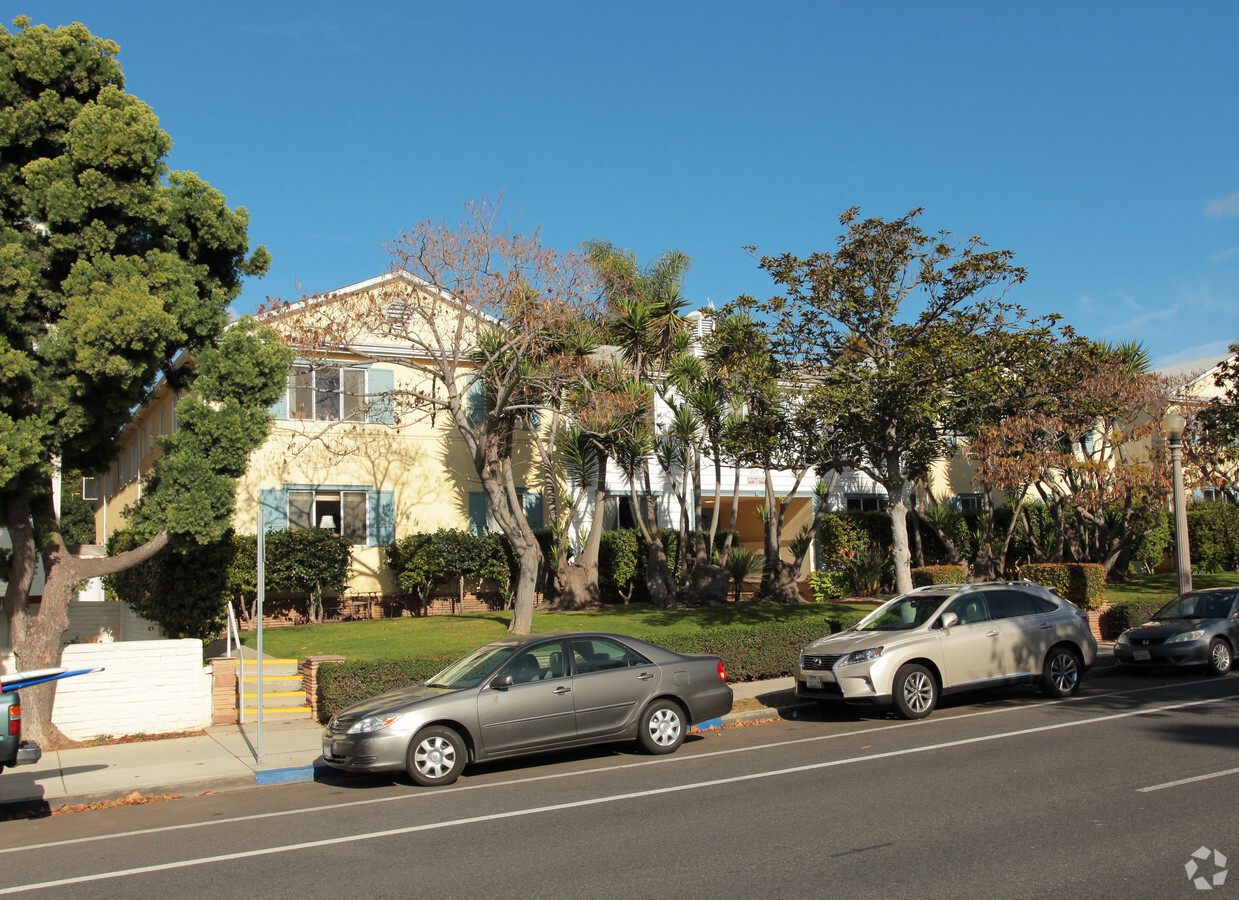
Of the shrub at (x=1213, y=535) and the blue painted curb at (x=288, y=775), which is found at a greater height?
the shrub at (x=1213, y=535)

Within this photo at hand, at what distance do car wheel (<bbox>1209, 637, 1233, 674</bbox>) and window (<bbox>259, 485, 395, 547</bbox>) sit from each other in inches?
660

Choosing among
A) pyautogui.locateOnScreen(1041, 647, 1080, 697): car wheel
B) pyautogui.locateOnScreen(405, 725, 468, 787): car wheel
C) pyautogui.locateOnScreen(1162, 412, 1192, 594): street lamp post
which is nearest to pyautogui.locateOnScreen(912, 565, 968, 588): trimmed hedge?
pyautogui.locateOnScreen(1162, 412, 1192, 594): street lamp post

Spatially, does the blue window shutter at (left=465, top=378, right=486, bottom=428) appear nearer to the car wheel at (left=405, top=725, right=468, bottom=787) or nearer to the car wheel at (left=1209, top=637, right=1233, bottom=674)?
the car wheel at (left=405, top=725, right=468, bottom=787)

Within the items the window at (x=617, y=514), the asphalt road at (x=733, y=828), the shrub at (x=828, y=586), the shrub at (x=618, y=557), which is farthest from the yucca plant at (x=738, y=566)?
the asphalt road at (x=733, y=828)

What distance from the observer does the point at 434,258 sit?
59.4ft

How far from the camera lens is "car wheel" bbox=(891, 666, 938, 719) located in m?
11.6

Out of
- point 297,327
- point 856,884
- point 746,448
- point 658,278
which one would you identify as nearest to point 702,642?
point 746,448

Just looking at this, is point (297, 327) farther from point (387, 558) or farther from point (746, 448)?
point (746, 448)

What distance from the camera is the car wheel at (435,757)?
30.1ft

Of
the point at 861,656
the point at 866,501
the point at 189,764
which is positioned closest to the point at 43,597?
the point at 189,764

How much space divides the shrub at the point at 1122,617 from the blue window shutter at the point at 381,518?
609 inches

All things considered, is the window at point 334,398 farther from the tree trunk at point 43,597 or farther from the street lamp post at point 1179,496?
the street lamp post at point 1179,496

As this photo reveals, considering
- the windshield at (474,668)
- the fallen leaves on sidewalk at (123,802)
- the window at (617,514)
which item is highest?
the window at (617,514)

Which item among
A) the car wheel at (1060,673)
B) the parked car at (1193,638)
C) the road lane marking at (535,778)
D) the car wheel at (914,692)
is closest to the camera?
the road lane marking at (535,778)
